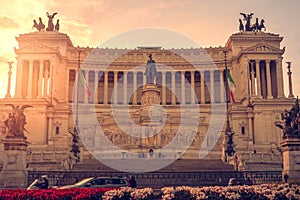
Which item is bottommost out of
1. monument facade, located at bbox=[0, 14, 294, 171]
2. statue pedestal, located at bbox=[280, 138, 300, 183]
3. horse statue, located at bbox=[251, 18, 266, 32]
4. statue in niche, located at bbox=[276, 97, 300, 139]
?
statue pedestal, located at bbox=[280, 138, 300, 183]

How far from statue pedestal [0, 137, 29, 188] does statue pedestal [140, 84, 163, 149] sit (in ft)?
82.8

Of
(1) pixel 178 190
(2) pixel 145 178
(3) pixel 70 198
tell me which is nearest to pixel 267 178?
(2) pixel 145 178

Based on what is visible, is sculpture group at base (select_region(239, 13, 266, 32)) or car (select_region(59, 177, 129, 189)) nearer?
car (select_region(59, 177, 129, 189))

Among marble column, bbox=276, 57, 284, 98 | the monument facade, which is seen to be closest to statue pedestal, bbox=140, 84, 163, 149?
the monument facade

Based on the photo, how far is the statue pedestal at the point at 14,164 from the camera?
30023 mm

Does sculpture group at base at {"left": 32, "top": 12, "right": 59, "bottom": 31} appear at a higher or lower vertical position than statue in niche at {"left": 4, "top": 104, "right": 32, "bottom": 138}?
higher

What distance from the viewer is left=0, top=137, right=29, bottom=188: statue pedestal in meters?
30.0

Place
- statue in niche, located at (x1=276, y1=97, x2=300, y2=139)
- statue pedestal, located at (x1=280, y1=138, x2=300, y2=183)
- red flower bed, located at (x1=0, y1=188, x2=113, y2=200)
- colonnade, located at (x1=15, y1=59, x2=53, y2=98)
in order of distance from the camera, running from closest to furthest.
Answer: red flower bed, located at (x1=0, y1=188, x2=113, y2=200)
statue pedestal, located at (x1=280, y1=138, x2=300, y2=183)
statue in niche, located at (x1=276, y1=97, x2=300, y2=139)
colonnade, located at (x1=15, y1=59, x2=53, y2=98)

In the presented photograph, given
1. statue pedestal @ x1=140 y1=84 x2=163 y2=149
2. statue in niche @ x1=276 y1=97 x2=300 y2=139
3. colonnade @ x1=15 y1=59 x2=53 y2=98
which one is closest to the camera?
statue in niche @ x1=276 y1=97 x2=300 y2=139

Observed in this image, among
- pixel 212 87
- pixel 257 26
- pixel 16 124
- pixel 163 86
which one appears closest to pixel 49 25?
pixel 163 86

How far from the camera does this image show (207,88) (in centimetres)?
9162

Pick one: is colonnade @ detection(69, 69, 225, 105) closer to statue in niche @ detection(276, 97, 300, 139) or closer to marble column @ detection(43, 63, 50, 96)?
marble column @ detection(43, 63, 50, 96)

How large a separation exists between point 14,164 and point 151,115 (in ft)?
93.2

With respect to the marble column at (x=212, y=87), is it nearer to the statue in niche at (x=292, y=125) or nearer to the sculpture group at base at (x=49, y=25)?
the sculpture group at base at (x=49, y=25)
